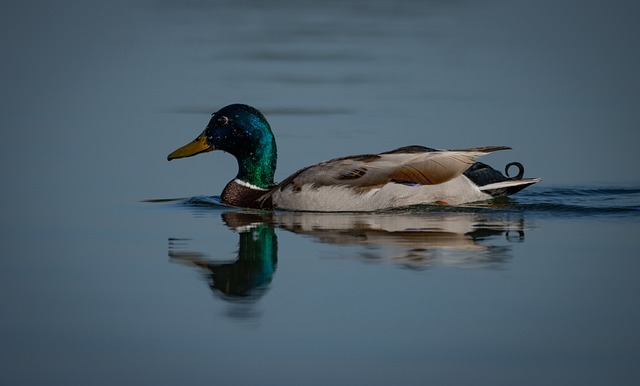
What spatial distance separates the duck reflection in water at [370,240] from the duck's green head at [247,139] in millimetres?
932

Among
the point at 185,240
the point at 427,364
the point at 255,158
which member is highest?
the point at 255,158

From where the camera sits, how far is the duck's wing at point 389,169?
1031 cm

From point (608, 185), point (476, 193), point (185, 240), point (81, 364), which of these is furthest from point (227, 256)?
point (608, 185)

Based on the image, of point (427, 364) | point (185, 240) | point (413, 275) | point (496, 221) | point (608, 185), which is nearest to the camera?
point (427, 364)

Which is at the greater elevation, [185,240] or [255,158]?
[255,158]

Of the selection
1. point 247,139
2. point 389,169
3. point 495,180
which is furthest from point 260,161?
point 495,180

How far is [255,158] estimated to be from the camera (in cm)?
1127

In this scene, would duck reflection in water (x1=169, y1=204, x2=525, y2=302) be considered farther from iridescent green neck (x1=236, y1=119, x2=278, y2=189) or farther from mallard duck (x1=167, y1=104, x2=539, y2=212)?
iridescent green neck (x1=236, y1=119, x2=278, y2=189)

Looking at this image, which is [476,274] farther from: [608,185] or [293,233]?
[608,185]

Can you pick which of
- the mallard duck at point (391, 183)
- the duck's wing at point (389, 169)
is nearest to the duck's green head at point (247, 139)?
the mallard duck at point (391, 183)

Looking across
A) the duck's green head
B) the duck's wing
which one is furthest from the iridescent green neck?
the duck's wing

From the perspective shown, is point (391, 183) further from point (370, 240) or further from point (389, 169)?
point (370, 240)

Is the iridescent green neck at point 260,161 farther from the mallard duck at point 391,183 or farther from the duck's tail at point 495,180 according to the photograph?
the duck's tail at point 495,180

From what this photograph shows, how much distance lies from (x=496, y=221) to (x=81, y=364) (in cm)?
462
